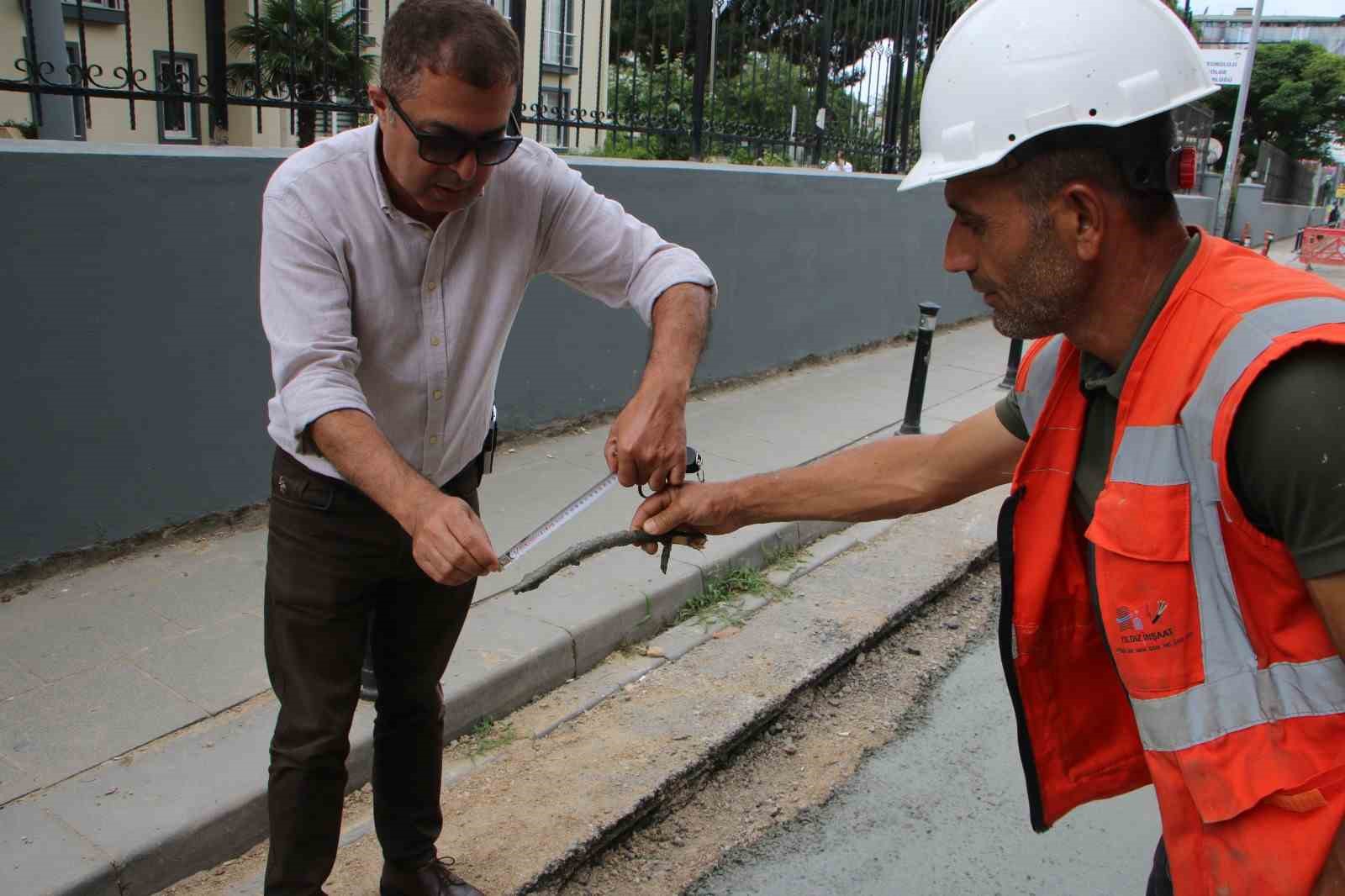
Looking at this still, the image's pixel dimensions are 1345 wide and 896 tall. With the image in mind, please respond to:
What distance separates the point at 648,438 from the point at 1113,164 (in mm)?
1042

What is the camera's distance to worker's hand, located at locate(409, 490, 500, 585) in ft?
6.41

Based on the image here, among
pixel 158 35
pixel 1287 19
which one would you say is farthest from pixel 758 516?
pixel 1287 19

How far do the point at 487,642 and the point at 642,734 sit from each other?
72 cm

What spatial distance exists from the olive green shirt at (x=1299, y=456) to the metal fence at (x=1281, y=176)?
126 feet

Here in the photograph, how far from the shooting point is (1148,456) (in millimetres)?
1570

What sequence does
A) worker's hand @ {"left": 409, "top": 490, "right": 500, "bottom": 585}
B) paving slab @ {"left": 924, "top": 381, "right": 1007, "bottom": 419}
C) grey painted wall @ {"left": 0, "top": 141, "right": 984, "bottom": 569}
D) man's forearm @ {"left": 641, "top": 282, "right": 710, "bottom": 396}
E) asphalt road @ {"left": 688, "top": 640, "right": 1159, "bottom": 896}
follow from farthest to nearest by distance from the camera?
paving slab @ {"left": 924, "top": 381, "right": 1007, "bottom": 419}
grey painted wall @ {"left": 0, "top": 141, "right": 984, "bottom": 569}
asphalt road @ {"left": 688, "top": 640, "right": 1159, "bottom": 896}
man's forearm @ {"left": 641, "top": 282, "right": 710, "bottom": 396}
worker's hand @ {"left": 409, "top": 490, "right": 500, "bottom": 585}

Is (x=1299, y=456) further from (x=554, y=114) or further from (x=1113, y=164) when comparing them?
(x=554, y=114)

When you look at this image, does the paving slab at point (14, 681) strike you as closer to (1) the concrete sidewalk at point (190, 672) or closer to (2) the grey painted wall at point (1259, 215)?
(1) the concrete sidewalk at point (190, 672)

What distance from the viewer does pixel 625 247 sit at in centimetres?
277

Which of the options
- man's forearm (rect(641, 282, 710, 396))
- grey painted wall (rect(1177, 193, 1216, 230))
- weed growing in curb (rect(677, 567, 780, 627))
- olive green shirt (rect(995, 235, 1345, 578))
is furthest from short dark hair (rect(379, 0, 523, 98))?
grey painted wall (rect(1177, 193, 1216, 230))

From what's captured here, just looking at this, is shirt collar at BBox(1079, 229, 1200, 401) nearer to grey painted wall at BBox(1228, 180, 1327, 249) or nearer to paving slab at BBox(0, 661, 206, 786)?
paving slab at BBox(0, 661, 206, 786)

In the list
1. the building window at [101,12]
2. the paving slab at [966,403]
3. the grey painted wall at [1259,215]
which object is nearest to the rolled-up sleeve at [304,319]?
the building window at [101,12]

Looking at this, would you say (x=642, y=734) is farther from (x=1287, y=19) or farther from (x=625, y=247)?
(x=1287, y=19)

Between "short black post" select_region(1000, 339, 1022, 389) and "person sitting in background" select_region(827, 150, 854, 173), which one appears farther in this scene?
"person sitting in background" select_region(827, 150, 854, 173)
